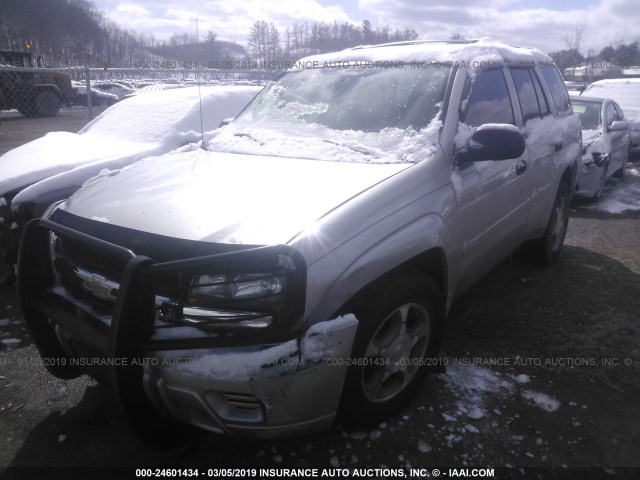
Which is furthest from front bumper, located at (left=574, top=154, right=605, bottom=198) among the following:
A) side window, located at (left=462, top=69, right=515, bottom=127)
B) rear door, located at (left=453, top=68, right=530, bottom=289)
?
A: side window, located at (left=462, top=69, right=515, bottom=127)

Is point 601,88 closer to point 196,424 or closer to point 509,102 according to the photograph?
point 509,102

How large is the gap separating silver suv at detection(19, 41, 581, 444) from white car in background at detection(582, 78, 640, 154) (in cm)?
933

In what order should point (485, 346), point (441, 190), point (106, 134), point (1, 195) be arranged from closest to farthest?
point (441, 190) < point (485, 346) < point (1, 195) < point (106, 134)

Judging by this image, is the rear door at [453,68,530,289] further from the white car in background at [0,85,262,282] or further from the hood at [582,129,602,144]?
the hood at [582,129,602,144]

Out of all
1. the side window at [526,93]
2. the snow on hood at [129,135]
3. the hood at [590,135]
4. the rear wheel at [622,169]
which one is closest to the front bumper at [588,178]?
the hood at [590,135]

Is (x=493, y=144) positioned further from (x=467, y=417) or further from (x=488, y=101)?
(x=467, y=417)

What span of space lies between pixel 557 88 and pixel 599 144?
10.8 feet

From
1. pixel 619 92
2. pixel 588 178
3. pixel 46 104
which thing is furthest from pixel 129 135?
pixel 46 104

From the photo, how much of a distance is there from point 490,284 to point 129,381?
11.2 feet

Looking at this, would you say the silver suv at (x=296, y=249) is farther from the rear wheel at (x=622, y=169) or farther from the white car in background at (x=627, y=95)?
the white car in background at (x=627, y=95)

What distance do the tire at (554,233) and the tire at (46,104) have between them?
20.1 m

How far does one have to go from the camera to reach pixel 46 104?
1981 centimetres

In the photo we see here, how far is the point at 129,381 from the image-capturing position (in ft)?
6.52

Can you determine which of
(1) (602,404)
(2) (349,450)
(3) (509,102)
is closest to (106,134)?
(3) (509,102)
